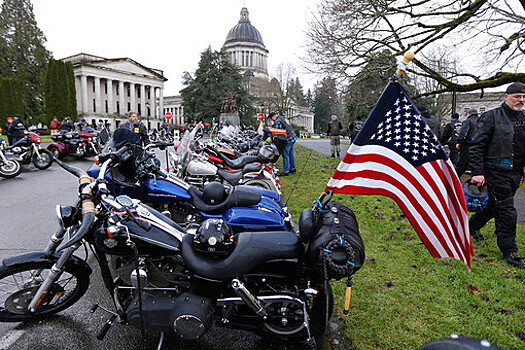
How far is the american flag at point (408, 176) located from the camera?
Result: 7.90 ft

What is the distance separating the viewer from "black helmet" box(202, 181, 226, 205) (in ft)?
11.3

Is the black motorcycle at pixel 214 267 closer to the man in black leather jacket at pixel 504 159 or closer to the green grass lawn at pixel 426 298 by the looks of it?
the green grass lawn at pixel 426 298

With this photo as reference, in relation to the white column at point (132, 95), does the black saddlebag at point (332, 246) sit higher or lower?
lower

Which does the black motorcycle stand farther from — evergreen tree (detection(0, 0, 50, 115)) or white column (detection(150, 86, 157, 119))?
Result: white column (detection(150, 86, 157, 119))

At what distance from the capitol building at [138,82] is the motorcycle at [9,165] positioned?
1788 inches

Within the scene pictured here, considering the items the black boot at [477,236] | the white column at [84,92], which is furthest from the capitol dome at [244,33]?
the black boot at [477,236]

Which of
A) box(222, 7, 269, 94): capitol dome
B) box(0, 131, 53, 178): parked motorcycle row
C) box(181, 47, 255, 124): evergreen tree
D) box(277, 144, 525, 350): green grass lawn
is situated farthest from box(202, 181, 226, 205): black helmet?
Answer: box(222, 7, 269, 94): capitol dome

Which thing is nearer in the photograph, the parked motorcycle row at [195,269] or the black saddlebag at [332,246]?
the black saddlebag at [332,246]

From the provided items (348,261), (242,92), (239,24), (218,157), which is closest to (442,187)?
(348,261)

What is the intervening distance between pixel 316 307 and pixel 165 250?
1.20 meters

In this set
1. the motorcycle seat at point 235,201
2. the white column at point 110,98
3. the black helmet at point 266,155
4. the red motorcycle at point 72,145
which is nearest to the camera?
the motorcycle seat at point 235,201

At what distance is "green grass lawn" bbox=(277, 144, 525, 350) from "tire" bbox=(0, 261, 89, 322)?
2.42m

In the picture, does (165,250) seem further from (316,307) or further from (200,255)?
(316,307)

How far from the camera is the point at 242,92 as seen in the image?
50.7m
